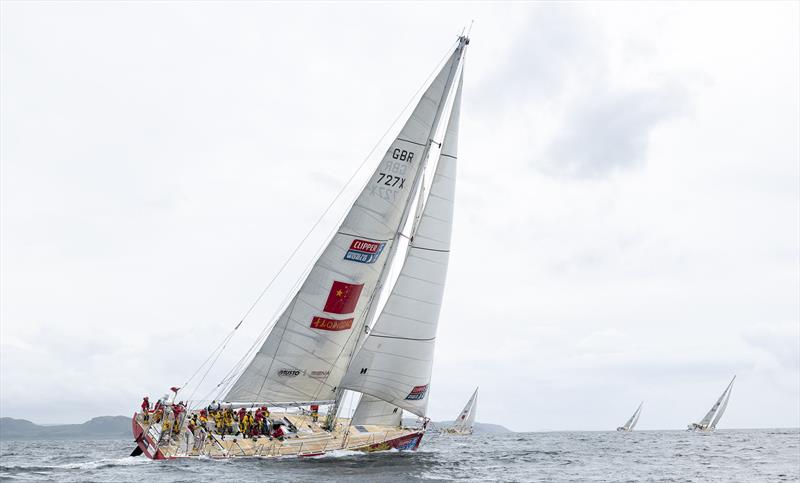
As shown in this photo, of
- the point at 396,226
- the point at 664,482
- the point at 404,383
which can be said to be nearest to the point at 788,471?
the point at 664,482

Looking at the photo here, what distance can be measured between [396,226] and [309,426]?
874 cm

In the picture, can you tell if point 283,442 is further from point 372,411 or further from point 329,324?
point 329,324

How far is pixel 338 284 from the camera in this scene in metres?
27.8

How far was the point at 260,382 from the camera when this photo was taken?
27.3 metres

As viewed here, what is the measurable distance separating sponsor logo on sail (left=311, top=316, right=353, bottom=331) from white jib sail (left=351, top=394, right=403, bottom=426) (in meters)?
2.84

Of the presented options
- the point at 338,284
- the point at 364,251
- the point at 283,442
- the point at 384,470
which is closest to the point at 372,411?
the point at 283,442

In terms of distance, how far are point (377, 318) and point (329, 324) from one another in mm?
2045

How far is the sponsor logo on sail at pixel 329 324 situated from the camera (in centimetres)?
2780

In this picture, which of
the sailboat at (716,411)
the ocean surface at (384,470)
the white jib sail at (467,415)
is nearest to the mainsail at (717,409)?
the sailboat at (716,411)

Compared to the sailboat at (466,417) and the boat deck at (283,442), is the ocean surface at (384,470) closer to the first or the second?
the boat deck at (283,442)

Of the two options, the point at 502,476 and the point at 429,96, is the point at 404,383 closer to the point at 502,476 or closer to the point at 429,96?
the point at 502,476

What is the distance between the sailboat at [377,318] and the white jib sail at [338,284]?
39 mm

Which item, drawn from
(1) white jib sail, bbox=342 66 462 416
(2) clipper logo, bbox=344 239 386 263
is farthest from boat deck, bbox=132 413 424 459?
(2) clipper logo, bbox=344 239 386 263

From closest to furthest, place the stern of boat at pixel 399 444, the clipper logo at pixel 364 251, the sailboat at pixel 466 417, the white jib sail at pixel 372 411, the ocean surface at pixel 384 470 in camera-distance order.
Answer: the ocean surface at pixel 384 470, the stern of boat at pixel 399 444, the clipper logo at pixel 364 251, the white jib sail at pixel 372 411, the sailboat at pixel 466 417
